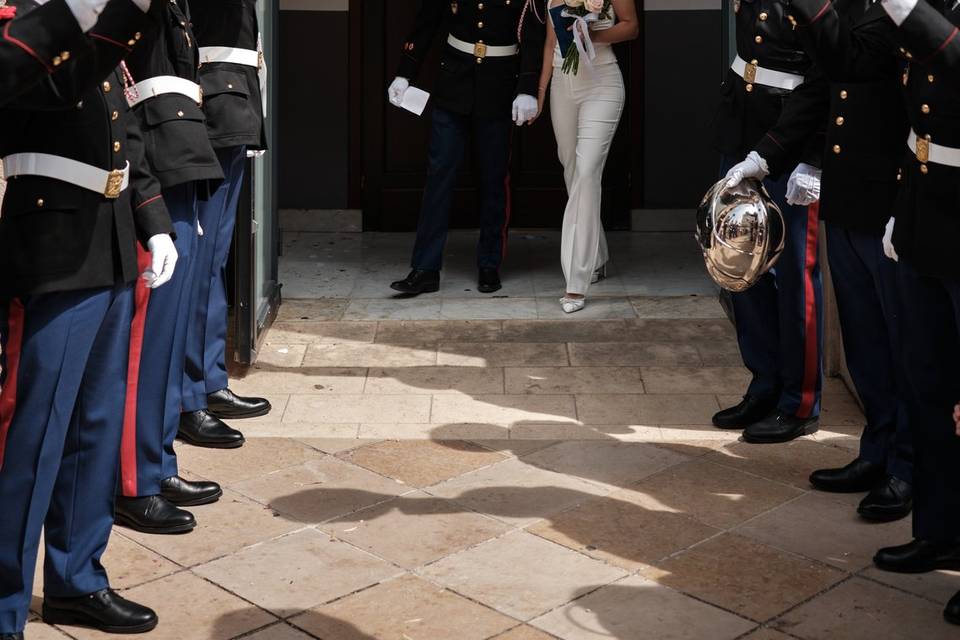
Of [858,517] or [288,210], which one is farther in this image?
[288,210]

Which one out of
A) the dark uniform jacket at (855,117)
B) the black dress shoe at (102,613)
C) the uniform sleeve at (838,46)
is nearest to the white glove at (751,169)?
the dark uniform jacket at (855,117)

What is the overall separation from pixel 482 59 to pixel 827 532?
10.6ft

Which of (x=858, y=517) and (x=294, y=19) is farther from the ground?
(x=294, y=19)

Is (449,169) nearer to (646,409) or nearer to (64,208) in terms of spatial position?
(646,409)

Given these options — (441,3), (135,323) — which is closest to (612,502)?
(135,323)

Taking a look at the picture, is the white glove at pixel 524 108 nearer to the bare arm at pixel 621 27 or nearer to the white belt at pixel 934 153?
the bare arm at pixel 621 27

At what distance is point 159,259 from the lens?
3574 mm

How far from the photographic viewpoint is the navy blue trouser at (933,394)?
3.77m

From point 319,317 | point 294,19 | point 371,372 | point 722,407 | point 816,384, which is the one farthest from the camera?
point 294,19

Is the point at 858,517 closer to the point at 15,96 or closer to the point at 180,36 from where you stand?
the point at 180,36

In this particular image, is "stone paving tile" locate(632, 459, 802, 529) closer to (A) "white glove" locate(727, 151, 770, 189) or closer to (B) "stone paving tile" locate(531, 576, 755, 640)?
(B) "stone paving tile" locate(531, 576, 755, 640)

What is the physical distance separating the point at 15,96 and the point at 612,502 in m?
2.20

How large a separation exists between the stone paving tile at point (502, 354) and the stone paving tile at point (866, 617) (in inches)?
89.3

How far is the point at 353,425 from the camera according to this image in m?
5.15
